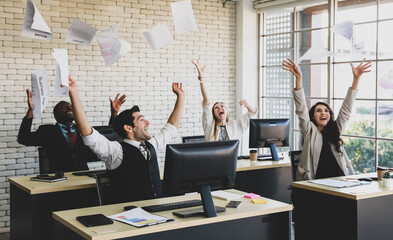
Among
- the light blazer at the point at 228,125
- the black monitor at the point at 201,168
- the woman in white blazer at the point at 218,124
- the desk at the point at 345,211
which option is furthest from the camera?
the light blazer at the point at 228,125

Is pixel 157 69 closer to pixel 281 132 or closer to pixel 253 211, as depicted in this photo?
pixel 281 132

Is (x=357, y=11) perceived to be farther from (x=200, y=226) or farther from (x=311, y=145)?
(x=200, y=226)

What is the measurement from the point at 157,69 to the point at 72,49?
4.97 ft

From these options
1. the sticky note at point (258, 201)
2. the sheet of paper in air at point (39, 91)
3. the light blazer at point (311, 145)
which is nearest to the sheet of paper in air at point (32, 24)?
the sheet of paper in air at point (39, 91)

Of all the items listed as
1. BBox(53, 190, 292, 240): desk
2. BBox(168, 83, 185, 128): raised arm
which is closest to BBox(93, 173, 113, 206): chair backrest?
BBox(53, 190, 292, 240): desk

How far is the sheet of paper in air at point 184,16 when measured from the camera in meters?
5.33

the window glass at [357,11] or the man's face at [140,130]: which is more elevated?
the window glass at [357,11]

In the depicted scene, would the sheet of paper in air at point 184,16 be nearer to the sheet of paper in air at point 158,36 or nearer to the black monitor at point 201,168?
the sheet of paper in air at point 158,36

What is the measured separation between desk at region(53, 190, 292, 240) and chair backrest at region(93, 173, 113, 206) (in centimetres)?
32

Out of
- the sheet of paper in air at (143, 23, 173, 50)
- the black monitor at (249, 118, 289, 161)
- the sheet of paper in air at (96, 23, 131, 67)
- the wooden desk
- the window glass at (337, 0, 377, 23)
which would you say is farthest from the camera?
the window glass at (337, 0, 377, 23)

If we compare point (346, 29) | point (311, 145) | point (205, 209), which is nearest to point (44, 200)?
point (205, 209)

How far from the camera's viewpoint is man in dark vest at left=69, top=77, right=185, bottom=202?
4.03 metres

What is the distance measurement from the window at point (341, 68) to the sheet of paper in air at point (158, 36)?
225 centimetres

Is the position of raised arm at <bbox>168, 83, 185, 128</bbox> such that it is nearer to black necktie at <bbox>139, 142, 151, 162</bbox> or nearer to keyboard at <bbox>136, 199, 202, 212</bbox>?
black necktie at <bbox>139, 142, 151, 162</bbox>
